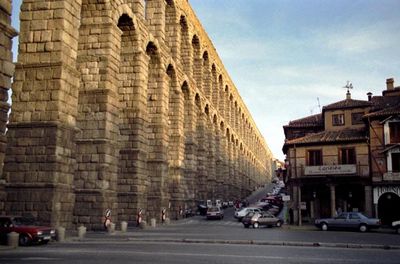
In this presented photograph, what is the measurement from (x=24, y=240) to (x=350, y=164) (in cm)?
2756

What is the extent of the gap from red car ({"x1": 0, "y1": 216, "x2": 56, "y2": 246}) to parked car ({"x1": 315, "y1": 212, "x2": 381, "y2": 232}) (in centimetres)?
2079

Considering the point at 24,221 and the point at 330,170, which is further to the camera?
the point at 330,170

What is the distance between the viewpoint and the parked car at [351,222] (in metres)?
30.1

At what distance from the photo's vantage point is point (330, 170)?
1443 inches

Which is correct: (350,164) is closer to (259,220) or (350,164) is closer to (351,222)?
(351,222)

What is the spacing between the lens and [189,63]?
156 feet

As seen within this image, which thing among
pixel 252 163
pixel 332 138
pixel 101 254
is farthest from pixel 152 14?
pixel 252 163

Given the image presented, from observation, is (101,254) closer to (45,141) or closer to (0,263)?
(0,263)

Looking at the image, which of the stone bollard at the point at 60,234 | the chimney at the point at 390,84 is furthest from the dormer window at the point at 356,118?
the stone bollard at the point at 60,234

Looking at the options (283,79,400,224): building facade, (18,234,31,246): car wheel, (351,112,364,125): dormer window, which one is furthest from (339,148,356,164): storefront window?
(18,234,31,246): car wheel

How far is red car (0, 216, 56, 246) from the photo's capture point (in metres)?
17.3

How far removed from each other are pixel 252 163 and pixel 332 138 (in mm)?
71466

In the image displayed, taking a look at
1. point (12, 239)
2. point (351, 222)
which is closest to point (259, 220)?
point (351, 222)

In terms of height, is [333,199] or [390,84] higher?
[390,84]
